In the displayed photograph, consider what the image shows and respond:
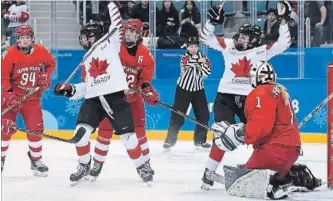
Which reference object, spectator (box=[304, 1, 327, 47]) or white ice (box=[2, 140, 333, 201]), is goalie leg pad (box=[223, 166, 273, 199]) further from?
spectator (box=[304, 1, 327, 47])

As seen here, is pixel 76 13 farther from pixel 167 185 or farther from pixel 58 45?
pixel 167 185

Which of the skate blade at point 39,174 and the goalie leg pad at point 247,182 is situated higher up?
the goalie leg pad at point 247,182

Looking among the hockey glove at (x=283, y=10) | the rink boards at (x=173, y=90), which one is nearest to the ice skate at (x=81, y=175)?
the hockey glove at (x=283, y=10)

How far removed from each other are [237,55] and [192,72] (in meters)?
1.82

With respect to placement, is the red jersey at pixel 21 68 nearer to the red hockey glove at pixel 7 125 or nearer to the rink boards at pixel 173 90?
the red hockey glove at pixel 7 125

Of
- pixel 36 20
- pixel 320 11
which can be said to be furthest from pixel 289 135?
pixel 36 20

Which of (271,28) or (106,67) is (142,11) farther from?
(106,67)

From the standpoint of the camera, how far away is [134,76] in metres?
4.99

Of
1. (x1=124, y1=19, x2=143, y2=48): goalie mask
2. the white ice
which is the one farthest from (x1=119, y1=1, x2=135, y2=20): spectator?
(x1=124, y1=19, x2=143, y2=48): goalie mask

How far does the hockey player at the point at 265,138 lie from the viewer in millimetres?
3875

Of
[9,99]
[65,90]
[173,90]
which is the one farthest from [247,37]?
[173,90]

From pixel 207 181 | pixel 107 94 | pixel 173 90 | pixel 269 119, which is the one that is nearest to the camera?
pixel 269 119

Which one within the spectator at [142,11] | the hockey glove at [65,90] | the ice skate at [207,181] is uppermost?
the spectator at [142,11]

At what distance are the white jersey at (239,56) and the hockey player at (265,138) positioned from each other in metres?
0.65
